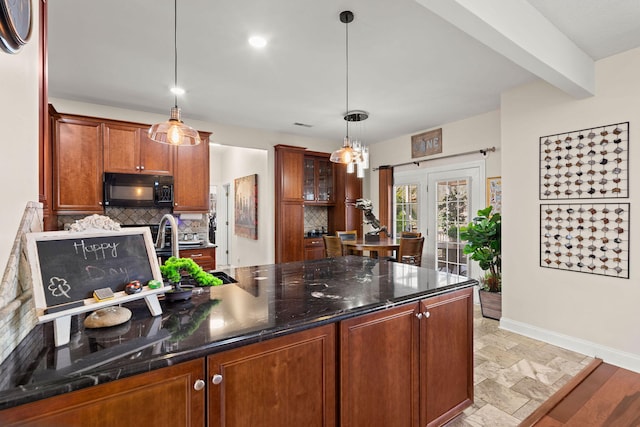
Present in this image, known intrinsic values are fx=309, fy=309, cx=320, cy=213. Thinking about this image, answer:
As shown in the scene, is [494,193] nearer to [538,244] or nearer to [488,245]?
[488,245]

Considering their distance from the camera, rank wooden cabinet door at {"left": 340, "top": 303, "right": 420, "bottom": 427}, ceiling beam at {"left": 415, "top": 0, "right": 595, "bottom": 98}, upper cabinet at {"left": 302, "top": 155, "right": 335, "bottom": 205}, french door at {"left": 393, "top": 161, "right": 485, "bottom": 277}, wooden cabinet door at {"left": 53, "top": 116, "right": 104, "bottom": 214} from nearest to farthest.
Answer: wooden cabinet door at {"left": 340, "top": 303, "right": 420, "bottom": 427} < ceiling beam at {"left": 415, "top": 0, "right": 595, "bottom": 98} < wooden cabinet door at {"left": 53, "top": 116, "right": 104, "bottom": 214} < french door at {"left": 393, "top": 161, "right": 485, "bottom": 277} < upper cabinet at {"left": 302, "top": 155, "right": 335, "bottom": 205}

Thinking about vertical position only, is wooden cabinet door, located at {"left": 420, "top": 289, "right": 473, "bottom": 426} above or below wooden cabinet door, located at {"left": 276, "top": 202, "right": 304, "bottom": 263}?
below

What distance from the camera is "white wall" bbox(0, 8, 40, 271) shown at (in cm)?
96

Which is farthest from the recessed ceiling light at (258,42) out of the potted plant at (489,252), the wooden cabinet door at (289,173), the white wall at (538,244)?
the potted plant at (489,252)

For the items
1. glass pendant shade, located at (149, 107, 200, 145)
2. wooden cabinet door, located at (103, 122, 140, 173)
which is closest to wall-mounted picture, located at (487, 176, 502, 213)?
glass pendant shade, located at (149, 107, 200, 145)

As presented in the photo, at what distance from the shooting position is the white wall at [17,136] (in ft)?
3.15

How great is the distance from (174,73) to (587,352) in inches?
186

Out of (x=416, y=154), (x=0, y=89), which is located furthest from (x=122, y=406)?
(x=416, y=154)

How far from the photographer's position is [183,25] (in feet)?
7.41

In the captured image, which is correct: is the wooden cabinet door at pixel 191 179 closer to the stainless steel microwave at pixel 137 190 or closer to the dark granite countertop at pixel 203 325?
the stainless steel microwave at pixel 137 190

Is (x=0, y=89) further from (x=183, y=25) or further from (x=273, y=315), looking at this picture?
(x=183, y=25)

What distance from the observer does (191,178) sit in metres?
4.27

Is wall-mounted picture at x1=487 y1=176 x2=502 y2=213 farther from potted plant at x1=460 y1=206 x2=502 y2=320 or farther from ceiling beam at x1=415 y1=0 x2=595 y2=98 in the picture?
ceiling beam at x1=415 y1=0 x2=595 y2=98

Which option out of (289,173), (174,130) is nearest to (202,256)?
(289,173)
